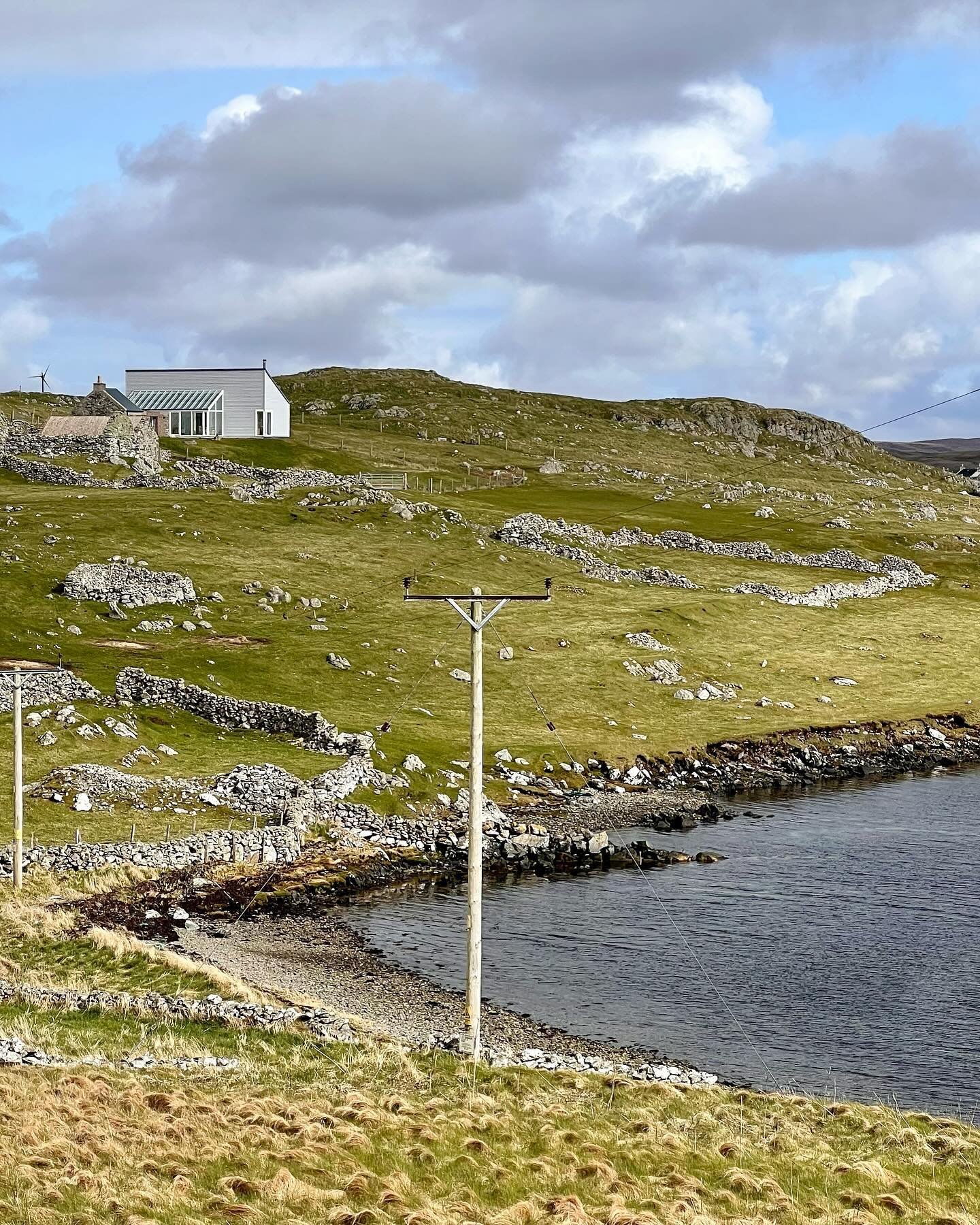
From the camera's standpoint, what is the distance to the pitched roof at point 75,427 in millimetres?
146000

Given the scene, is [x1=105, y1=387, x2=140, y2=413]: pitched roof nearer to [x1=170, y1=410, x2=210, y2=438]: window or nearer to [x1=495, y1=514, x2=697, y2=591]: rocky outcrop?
Result: [x1=170, y1=410, x2=210, y2=438]: window

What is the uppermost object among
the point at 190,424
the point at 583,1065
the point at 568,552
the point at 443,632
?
the point at 190,424

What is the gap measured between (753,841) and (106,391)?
113m

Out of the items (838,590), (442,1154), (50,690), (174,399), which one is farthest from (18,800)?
(174,399)

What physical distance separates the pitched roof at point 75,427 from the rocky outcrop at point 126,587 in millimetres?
52307

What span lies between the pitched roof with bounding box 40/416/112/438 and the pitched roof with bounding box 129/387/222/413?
19113mm

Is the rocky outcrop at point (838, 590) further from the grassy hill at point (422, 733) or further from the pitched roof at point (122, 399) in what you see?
the pitched roof at point (122, 399)

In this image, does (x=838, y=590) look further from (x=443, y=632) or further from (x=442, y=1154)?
(x=442, y=1154)

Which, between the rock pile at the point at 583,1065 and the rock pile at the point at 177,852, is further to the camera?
the rock pile at the point at 177,852

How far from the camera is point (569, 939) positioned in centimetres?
5378

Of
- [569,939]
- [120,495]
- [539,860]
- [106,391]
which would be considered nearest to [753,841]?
[539,860]

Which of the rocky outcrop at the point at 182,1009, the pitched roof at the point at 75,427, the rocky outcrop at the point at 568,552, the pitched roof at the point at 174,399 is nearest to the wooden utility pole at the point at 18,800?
the rocky outcrop at the point at 182,1009

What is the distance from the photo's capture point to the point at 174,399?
174m

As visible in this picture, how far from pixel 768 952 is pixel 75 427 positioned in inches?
4663
